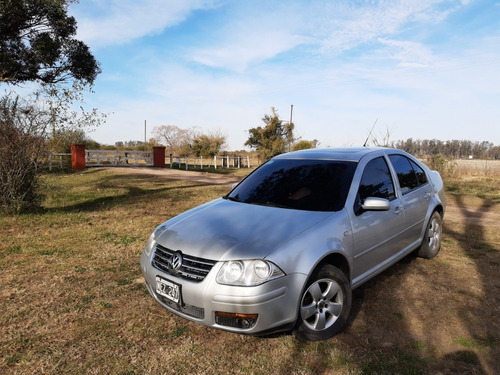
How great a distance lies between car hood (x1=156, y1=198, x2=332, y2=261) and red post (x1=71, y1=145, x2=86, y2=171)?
2105 centimetres

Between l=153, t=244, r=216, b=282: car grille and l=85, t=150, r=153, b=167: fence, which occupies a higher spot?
l=85, t=150, r=153, b=167: fence

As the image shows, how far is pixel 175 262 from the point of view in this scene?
9.03 feet

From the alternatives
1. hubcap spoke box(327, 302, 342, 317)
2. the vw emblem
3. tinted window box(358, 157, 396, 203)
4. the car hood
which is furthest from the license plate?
tinted window box(358, 157, 396, 203)

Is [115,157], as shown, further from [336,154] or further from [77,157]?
[336,154]

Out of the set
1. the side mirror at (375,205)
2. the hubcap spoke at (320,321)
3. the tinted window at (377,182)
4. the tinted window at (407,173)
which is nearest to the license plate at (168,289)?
the hubcap spoke at (320,321)

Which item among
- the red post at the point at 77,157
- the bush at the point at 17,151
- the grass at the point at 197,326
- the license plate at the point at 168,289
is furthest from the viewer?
the red post at the point at 77,157

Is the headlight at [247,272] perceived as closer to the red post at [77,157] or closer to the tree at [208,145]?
the red post at [77,157]

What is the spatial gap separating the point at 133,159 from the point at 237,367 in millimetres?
24826

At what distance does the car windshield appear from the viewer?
3.31 metres

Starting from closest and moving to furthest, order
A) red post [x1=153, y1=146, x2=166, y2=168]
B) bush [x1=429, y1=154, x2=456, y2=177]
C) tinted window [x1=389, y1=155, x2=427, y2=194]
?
tinted window [x1=389, y1=155, x2=427, y2=194], bush [x1=429, y1=154, x2=456, y2=177], red post [x1=153, y1=146, x2=166, y2=168]

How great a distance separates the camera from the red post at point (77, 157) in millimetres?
21922

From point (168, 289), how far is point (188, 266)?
0.88 ft

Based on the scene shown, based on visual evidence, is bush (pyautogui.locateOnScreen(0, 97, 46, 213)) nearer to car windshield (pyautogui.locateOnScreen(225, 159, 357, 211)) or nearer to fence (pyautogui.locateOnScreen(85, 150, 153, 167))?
car windshield (pyautogui.locateOnScreen(225, 159, 357, 211))

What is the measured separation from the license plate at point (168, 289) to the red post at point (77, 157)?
70.5ft
